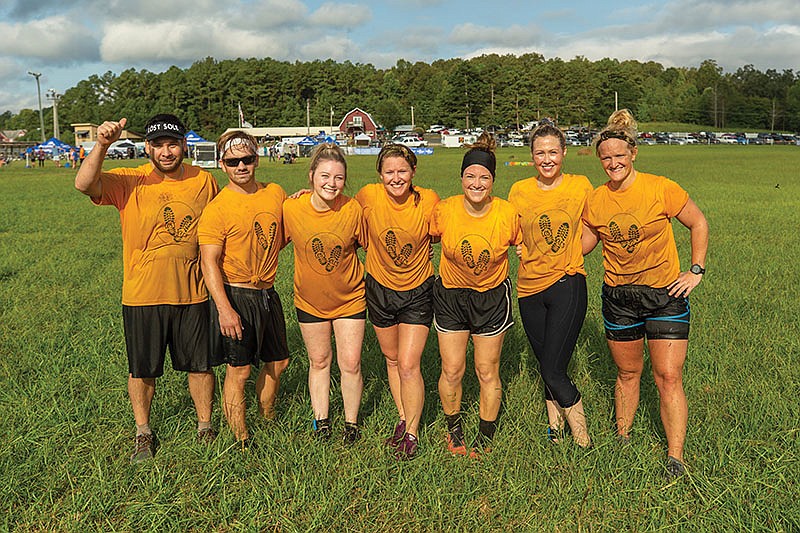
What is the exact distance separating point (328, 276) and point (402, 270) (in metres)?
0.49

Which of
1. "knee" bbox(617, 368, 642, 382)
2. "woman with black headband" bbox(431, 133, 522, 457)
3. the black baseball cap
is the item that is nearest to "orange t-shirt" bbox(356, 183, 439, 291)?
"woman with black headband" bbox(431, 133, 522, 457)

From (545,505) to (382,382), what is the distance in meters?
2.12

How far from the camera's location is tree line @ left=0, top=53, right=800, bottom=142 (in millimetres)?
115125

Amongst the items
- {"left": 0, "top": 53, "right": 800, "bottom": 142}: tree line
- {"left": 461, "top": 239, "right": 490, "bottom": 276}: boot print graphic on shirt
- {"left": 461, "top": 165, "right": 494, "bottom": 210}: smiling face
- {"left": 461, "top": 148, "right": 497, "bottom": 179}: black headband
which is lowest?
{"left": 461, "top": 239, "right": 490, "bottom": 276}: boot print graphic on shirt

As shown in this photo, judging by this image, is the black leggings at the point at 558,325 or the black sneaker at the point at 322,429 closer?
the black leggings at the point at 558,325

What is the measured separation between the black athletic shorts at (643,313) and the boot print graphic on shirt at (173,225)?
8.94 feet

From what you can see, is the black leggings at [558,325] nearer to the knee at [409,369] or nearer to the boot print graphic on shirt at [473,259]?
the boot print graphic on shirt at [473,259]

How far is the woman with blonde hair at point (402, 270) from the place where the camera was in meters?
4.12

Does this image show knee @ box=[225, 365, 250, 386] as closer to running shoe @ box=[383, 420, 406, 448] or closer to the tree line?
running shoe @ box=[383, 420, 406, 448]

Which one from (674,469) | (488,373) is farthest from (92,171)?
(674,469)

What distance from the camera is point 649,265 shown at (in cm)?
385

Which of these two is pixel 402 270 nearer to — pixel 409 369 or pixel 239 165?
pixel 409 369

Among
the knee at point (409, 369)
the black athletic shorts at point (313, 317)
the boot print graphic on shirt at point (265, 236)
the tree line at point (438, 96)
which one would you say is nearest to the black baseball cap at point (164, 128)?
the boot print graphic on shirt at point (265, 236)

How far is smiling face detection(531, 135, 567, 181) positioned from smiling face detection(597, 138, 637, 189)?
27cm
